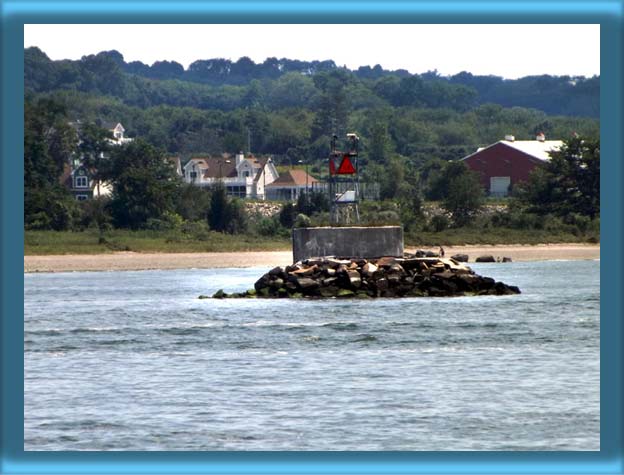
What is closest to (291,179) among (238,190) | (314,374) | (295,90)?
(238,190)

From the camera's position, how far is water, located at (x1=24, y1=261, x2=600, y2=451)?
598 inches

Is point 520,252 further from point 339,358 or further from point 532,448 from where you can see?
point 532,448

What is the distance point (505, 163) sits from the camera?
87375 mm

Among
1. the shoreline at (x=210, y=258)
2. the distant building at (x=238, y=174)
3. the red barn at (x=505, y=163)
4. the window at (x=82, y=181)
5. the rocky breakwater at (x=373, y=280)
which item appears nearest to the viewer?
the rocky breakwater at (x=373, y=280)

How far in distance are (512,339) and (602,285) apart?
1709 cm

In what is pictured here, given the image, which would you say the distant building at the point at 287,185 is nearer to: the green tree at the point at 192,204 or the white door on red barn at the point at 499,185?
the white door on red barn at the point at 499,185

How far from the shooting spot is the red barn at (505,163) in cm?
8581

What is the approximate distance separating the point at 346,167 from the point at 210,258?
2244cm

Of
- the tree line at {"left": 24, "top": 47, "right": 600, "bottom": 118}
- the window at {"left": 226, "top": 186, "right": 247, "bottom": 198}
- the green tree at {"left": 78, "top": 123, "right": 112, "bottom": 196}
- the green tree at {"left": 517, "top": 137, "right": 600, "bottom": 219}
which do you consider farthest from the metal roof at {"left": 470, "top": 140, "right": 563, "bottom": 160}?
the tree line at {"left": 24, "top": 47, "right": 600, "bottom": 118}

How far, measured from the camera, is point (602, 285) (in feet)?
30.3

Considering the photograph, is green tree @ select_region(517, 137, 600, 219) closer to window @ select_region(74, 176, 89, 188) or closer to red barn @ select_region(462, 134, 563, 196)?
red barn @ select_region(462, 134, 563, 196)

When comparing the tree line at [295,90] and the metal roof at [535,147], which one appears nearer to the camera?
the metal roof at [535,147]

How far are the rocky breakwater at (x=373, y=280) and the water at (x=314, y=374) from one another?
28.3 inches

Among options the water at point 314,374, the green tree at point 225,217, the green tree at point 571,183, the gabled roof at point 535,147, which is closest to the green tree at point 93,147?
the green tree at point 225,217
